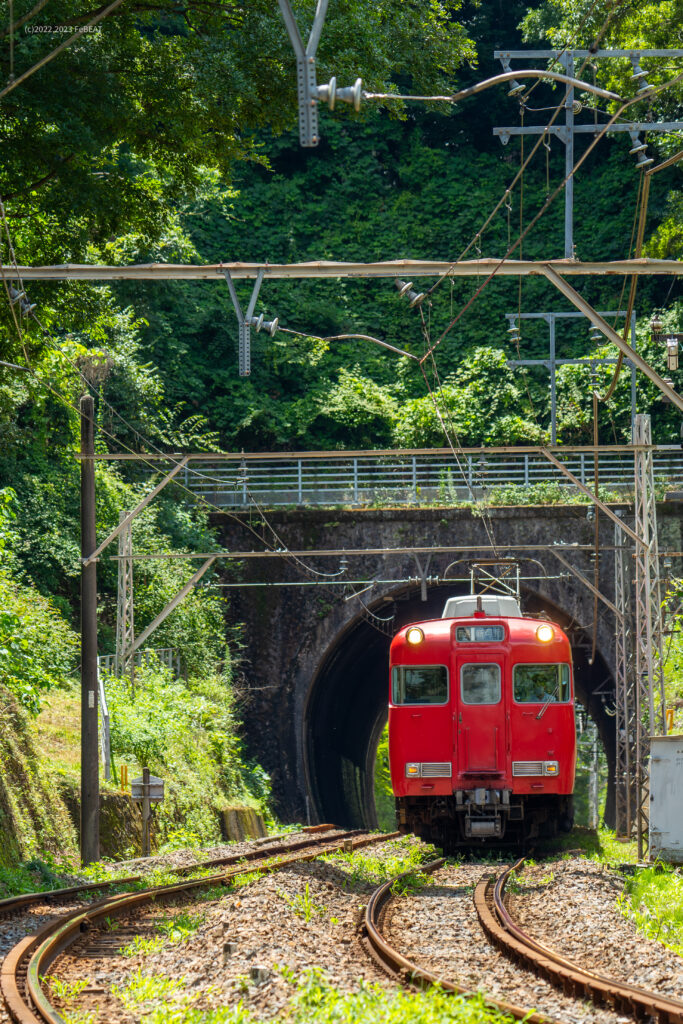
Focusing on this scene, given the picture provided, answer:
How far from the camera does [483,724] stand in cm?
1706

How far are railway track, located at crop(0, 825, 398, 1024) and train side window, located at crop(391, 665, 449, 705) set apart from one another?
8.33 ft

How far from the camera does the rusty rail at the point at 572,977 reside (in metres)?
6.89

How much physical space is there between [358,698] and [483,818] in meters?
19.9

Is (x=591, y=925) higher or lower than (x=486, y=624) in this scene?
lower

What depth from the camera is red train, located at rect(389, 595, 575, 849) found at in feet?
55.4

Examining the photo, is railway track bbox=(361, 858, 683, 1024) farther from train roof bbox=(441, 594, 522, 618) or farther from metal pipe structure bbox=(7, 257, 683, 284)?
train roof bbox=(441, 594, 522, 618)

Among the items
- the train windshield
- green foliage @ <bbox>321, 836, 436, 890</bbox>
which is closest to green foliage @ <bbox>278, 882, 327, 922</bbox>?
green foliage @ <bbox>321, 836, 436, 890</bbox>

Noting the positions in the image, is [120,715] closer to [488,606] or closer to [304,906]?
[488,606]

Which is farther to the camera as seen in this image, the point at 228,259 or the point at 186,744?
the point at 228,259

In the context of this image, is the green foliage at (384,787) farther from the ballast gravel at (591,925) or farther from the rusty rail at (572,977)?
the rusty rail at (572,977)

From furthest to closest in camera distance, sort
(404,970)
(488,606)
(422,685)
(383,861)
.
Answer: (488,606), (383,861), (422,685), (404,970)

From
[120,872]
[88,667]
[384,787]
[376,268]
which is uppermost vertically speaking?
[376,268]

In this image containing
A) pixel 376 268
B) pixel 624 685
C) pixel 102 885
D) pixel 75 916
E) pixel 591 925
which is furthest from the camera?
pixel 624 685

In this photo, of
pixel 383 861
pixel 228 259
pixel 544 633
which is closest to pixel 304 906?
pixel 383 861
